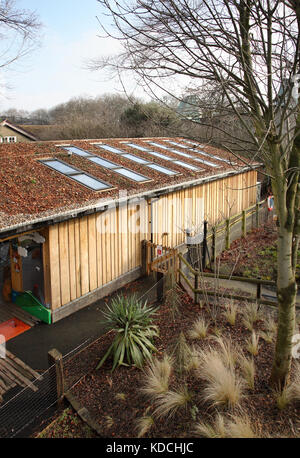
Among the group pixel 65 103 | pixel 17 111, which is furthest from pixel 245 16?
pixel 17 111

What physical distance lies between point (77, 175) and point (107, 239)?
1851 mm

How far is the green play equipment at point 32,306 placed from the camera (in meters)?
7.39

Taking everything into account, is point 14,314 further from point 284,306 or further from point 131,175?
point 284,306

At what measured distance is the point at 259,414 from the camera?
13.8 ft

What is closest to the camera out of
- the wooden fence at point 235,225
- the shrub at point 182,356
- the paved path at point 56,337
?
the shrub at point 182,356

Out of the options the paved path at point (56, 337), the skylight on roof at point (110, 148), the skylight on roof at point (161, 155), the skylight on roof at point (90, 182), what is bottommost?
the paved path at point (56, 337)

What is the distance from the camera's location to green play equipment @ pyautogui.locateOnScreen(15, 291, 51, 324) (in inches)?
291

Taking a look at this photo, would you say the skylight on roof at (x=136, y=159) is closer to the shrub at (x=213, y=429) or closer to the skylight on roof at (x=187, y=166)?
the skylight on roof at (x=187, y=166)

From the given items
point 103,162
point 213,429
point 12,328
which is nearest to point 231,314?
point 213,429

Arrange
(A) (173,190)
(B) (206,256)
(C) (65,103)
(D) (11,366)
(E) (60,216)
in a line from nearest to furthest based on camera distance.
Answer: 1. (D) (11,366)
2. (E) (60,216)
3. (A) (173,190)
4. (B) (206,256)
5. (C) (65,103)

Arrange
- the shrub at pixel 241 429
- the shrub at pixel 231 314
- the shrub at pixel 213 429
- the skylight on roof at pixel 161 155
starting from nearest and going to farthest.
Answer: the shrub at pixel 241 429 → the shrub at pixel 213 429 → the shrub at pixel 231 314 → the skylight on roof at pixel 161 155

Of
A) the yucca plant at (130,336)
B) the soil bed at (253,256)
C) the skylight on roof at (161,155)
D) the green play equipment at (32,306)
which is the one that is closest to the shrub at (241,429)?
the yucca plant at (130,336)
